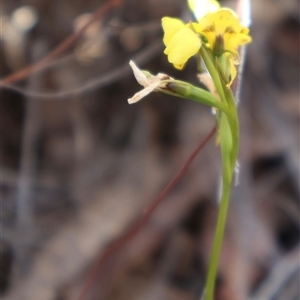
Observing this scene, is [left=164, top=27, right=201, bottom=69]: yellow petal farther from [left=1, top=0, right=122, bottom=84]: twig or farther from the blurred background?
the blurred background

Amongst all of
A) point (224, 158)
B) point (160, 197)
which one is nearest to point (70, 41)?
point (160, 197)

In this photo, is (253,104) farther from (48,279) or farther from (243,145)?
(48,279)

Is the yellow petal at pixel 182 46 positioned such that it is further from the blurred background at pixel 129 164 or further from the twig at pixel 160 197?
the blurred background at pixel 129 164

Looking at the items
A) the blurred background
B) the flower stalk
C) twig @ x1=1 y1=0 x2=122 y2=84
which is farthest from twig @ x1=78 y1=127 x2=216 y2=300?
the blurred background

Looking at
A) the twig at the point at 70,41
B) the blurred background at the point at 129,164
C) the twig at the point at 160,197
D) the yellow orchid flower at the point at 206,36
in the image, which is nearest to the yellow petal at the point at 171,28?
the yellow orchid flower at the point at 206,36

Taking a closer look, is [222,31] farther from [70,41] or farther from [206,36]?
[70,41]
